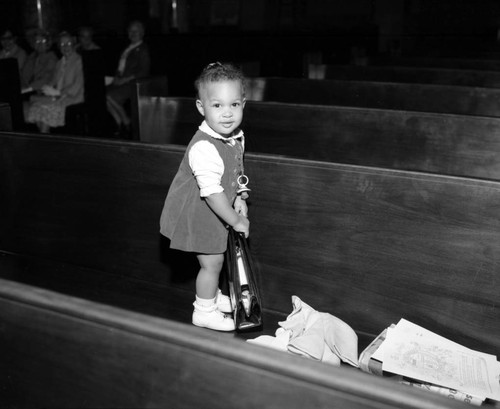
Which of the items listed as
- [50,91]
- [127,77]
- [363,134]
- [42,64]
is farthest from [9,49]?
[363,134]

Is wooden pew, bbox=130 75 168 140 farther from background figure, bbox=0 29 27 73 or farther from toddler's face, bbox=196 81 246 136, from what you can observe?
background figure, bbox=0 29 27 73

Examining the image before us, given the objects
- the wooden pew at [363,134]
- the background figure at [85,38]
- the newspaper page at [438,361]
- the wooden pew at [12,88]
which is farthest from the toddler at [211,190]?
the background figure at [85,38]

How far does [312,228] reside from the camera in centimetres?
198

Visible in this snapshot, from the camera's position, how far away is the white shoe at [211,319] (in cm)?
201

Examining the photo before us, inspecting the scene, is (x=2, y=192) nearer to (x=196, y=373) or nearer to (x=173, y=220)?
(x=173, y=220)

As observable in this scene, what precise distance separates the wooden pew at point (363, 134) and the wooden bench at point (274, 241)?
366 mm

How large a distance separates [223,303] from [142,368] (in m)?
1.16

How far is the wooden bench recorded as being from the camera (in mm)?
1734

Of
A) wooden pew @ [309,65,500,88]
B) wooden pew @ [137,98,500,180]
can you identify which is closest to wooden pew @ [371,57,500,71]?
wooden pew @ [309,65,500,88]

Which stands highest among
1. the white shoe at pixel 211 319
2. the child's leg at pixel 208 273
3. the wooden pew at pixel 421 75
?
the wooden pew at pixel 421 75

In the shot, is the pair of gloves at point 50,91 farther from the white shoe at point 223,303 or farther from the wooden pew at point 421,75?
the white shoe at point 223,303

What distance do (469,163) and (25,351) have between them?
6.46 ft

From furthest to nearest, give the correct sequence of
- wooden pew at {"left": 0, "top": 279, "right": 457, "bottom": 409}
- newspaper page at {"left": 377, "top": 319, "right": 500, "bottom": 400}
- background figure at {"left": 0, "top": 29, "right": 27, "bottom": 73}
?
1. background figure at {"left": 0, "top": 29, "right": 27, "bottom": 73}
2. newspaper page at {"left": 377, "top": 319, "right": 500, "bottom": 400}
3. wooden pew at {"left": 0, "top": 279, "right": 457, "bottom": 409}

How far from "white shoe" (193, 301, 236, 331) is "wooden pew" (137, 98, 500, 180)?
690 mm
